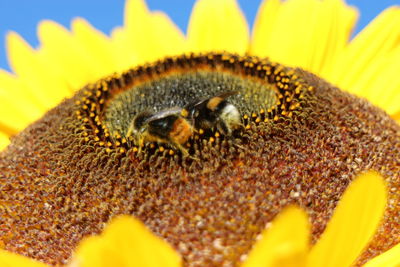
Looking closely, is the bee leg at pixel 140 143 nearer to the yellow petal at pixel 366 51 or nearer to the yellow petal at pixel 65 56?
the yellow petal at pixel 366 51

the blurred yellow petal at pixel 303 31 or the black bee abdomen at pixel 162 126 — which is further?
the blurred yellow petal at pixel 303 31

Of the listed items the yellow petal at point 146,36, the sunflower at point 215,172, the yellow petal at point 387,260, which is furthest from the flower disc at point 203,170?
the yellow petal at point 146,36

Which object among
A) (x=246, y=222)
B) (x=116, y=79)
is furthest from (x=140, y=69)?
(x=246, y=222)

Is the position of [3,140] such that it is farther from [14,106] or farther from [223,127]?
[223,127]

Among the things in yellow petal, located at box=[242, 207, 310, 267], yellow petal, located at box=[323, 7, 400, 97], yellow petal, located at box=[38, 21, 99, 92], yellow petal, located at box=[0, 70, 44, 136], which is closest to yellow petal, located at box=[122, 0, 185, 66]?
yellow petal, located at box=[38, 21, 99, 92]

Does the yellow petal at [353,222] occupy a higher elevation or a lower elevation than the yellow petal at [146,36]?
lower

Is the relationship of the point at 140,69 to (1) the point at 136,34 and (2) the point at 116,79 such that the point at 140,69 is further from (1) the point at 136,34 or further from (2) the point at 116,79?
(1) the point at 136,34
